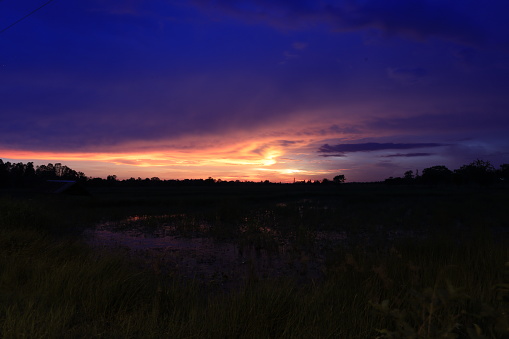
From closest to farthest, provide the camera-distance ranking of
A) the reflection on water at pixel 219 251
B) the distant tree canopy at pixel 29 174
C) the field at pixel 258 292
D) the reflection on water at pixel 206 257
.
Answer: the field at pixel 258 292 < the reflection on water at pixel 206 257 < the reflection on water at pixel 219 251 < the distant tree canopy at pixel 29 174

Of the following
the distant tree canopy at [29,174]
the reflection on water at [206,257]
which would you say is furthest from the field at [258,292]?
the distant tree canopy at [29,174]

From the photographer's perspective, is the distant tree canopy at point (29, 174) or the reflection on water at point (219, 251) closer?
the reflection on water at point (219, 251)

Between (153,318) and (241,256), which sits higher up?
(153,318)

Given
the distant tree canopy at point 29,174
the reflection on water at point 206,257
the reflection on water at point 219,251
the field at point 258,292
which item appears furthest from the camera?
the distant tree canopy at point 29,174

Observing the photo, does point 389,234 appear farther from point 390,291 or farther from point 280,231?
point 390,291

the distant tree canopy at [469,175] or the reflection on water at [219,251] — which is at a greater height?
the distant tree canopy at [469,175]

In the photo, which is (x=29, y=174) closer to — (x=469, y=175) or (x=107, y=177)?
(x=107, y=177)

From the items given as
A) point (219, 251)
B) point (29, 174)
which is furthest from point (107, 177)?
point (219, 251)

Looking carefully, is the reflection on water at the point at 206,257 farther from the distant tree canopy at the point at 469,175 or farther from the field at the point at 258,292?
the distant tree canopy at the point at 469,175

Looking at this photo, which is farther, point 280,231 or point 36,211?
point 280,231

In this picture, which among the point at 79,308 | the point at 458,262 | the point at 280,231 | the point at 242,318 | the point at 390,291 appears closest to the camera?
the point at 242,318

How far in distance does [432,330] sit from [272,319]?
2028mm

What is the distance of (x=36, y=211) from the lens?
1403cm

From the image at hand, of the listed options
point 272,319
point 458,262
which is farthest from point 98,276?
point 458,262
